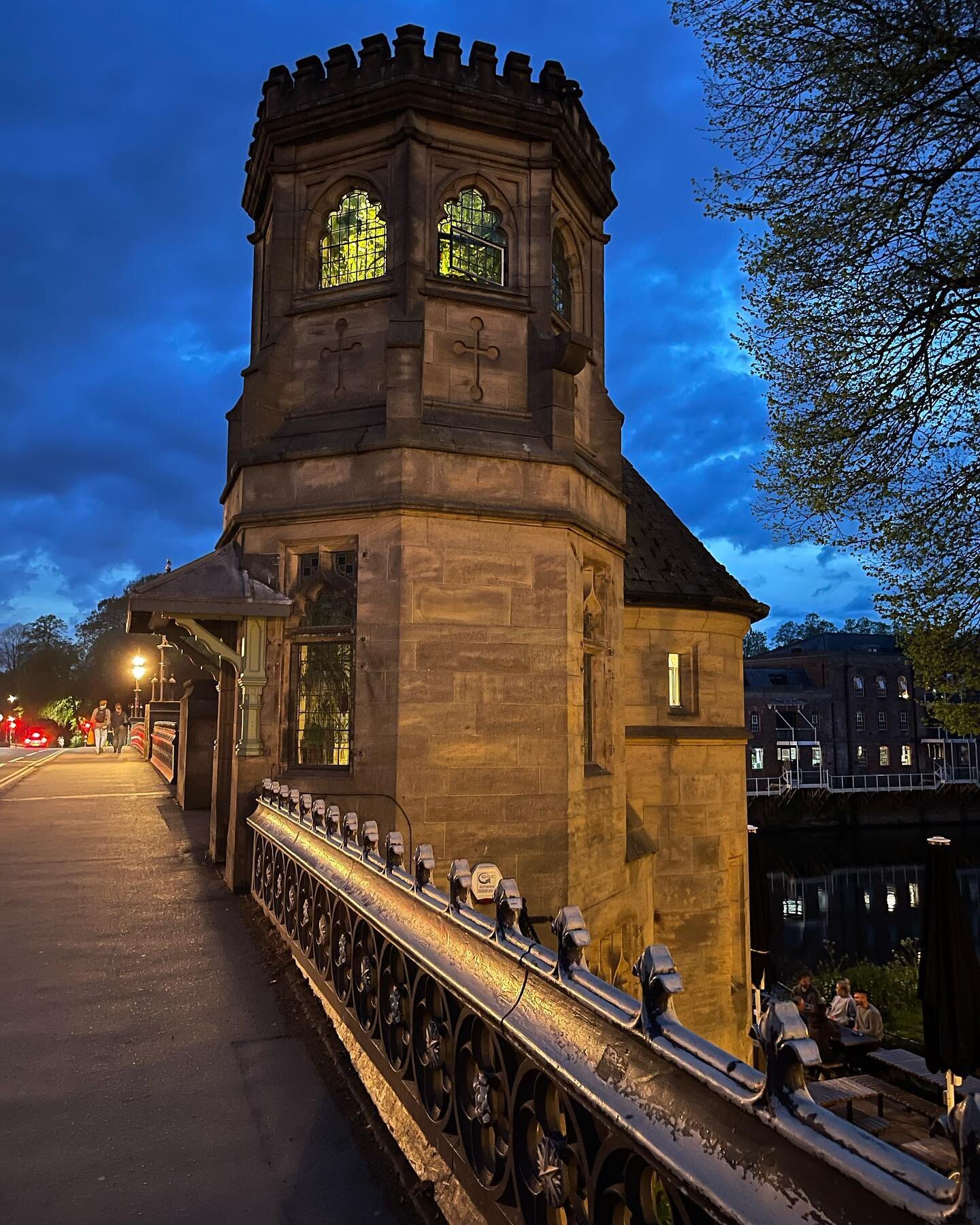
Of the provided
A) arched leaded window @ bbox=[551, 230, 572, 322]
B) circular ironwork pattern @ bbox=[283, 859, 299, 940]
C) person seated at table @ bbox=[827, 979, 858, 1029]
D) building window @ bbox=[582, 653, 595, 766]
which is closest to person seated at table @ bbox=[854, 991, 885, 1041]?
person seated at table @ bbox=[827, 979, 858, 1029]

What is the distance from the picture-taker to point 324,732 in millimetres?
9359

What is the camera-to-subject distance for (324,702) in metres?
9.41

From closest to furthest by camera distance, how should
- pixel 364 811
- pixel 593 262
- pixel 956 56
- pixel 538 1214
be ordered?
pixel 538 1214 < pixel 956 56 < pixel 364 811 < pixel 593 262

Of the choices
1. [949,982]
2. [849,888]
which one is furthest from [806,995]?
[849,888]

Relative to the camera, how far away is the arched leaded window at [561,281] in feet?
Result: 37.1

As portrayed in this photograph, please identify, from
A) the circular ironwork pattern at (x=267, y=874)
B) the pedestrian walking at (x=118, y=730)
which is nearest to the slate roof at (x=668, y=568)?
the circular ironwork pattern at (x=267, y=874)

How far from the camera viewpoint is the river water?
119ft

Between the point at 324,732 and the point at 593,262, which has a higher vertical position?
the point at 593,262

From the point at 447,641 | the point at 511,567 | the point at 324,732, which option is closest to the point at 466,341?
the point at 511,567

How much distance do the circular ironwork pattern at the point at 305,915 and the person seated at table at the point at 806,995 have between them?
14.1m

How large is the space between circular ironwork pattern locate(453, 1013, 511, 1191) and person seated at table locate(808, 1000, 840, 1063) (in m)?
15.1

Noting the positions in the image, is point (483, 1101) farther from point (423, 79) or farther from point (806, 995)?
point (806, 995)

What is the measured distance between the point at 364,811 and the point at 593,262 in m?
8.06

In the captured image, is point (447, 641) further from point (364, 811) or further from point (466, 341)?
point (466, 341)
